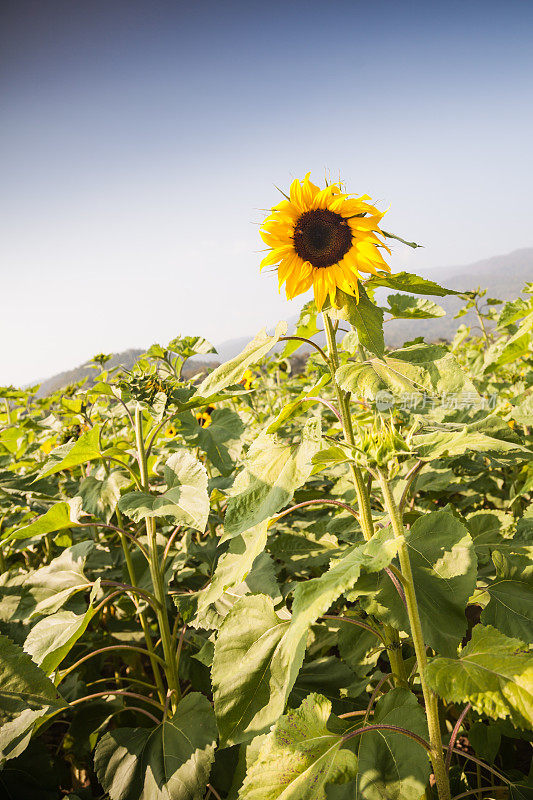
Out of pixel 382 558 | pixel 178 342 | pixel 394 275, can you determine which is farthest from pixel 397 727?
pixel 178 342

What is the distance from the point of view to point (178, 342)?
269 centimetres

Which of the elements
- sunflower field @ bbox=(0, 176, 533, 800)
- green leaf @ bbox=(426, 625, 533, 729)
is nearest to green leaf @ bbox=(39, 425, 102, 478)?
sunflower field @ bbox=(0, 176, 533, 800)

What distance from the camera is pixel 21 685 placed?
42.9 inches

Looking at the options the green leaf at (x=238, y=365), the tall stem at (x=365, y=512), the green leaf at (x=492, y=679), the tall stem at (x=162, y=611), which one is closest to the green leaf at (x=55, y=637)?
the tall stem at (x=162, y=611)

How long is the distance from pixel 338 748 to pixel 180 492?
841 mm

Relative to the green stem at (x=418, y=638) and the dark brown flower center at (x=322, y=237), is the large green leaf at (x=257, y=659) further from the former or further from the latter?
the dark brown flower center at (x=322, y=237)

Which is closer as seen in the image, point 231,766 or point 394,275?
point 394,275

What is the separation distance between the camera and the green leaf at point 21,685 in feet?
3.51

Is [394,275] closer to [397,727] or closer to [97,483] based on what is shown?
[397,727]

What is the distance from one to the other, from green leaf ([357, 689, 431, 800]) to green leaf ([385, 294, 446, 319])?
116 centimetres

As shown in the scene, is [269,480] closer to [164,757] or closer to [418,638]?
[418,638]

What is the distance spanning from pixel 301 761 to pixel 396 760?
0.21 m

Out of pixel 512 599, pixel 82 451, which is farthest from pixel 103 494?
pixel 512 599

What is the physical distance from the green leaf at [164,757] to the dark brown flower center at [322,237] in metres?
1.54
